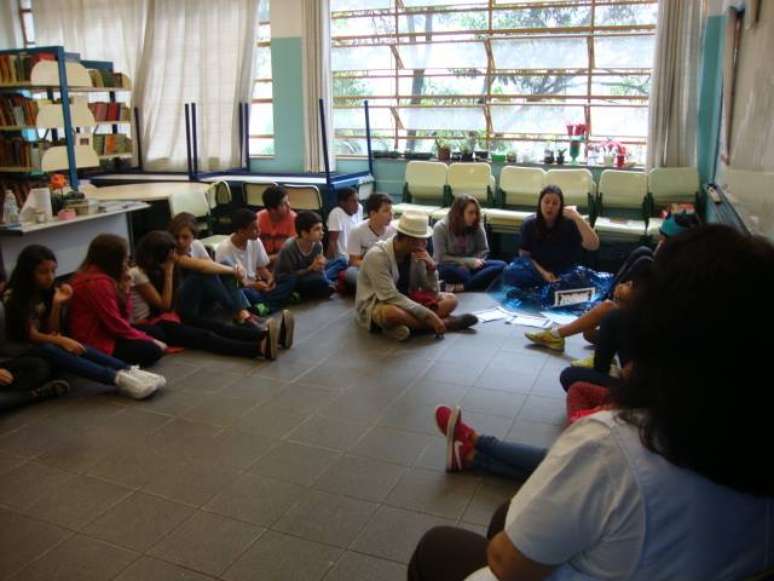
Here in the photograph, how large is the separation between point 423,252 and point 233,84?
4375mm

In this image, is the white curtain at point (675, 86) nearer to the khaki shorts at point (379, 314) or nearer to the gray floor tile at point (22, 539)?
the khaki shorts at point (379, 314)

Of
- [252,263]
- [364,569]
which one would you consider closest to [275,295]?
[252,263]

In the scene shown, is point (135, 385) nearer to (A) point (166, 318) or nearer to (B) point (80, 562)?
(A) point (166, 318)

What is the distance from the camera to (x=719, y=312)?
88cm

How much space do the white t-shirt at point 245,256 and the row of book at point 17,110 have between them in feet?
10.2

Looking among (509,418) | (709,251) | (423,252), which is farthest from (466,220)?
(709,251)

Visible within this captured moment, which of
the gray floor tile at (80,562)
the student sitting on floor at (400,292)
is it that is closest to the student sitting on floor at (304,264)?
the student sitting on floor at (400,292)

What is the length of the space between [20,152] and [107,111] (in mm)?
1400

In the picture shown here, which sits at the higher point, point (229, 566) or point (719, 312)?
point (719, 312)

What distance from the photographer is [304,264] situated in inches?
213

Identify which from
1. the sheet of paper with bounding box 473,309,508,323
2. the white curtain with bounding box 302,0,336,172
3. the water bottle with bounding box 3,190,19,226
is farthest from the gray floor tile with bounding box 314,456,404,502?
the white curtain with bounding box 302,0,336,172

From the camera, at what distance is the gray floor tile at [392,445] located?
2945 mm

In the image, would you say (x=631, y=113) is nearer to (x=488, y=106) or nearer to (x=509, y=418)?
(x=488, y=106)

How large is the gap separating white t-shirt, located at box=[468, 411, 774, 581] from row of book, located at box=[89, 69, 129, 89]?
25.3ft
